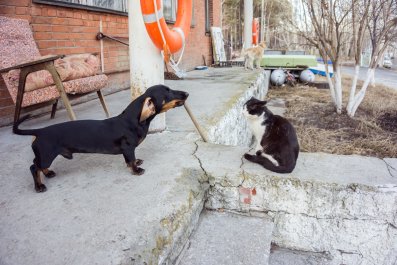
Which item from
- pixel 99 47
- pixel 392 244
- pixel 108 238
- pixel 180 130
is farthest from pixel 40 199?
pixel 99 47

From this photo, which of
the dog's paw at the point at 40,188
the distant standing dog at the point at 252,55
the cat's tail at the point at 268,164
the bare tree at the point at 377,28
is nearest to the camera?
the dog's paw at the point at 40,188

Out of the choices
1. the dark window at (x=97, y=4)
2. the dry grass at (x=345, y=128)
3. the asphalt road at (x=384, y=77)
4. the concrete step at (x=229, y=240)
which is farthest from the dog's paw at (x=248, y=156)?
the asphalt road at (x=384, y=77)

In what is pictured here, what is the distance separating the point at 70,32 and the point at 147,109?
2.65 meters

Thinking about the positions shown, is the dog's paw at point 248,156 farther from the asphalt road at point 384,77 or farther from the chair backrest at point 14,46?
the asphalt road at point 384,77

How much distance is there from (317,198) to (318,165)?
0.89 feet

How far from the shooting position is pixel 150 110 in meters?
1.83

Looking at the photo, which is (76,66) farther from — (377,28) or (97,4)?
(377,28)

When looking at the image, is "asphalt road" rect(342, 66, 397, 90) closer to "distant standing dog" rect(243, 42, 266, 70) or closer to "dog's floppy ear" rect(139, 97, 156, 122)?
"distant standing dog" rect(243, 42, 266, 70)

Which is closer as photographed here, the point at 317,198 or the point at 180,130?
the point at 317,198

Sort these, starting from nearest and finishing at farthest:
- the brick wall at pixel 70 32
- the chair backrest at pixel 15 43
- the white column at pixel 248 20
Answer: the chair backrest at pixel 15 43
the brick wall at pixel 70 32
the white column at pixel 248 20

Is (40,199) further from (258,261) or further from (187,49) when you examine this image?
(187,49)

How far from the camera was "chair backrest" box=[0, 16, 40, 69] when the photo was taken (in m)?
2.84

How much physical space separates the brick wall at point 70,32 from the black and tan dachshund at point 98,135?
164 cm

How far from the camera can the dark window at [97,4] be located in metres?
3.65
